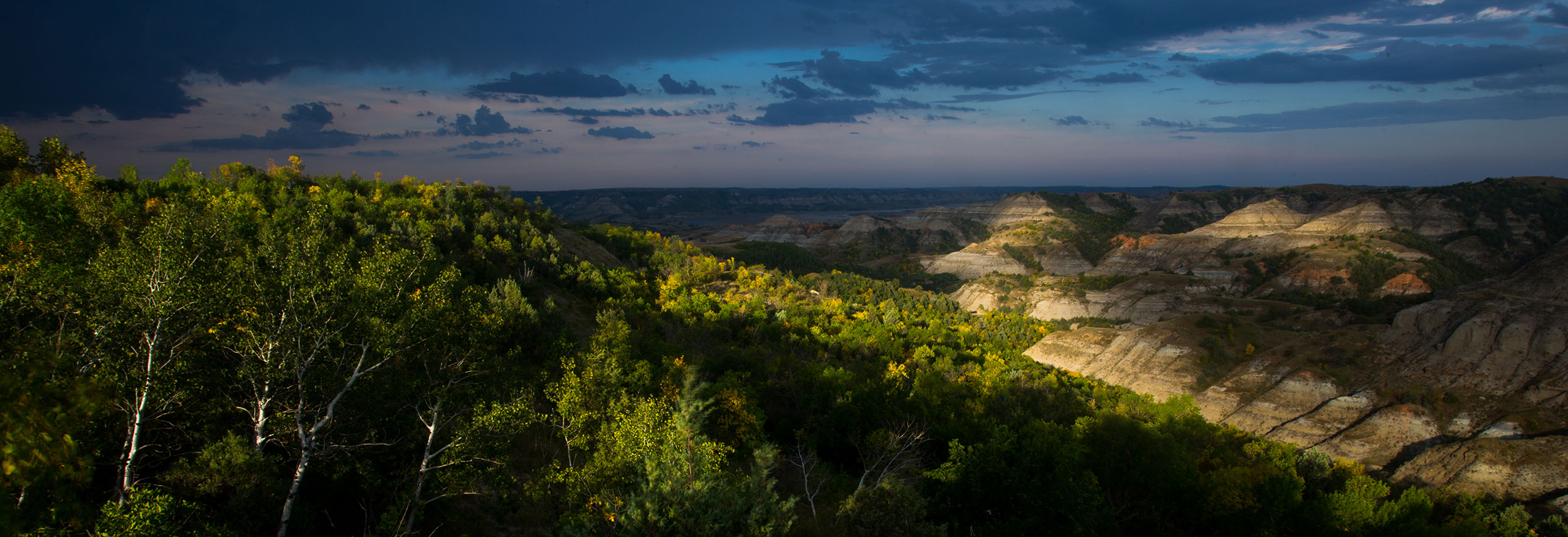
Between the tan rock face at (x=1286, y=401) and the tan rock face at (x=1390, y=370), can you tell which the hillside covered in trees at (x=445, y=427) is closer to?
the tan rock face at (x=1390, y=370)

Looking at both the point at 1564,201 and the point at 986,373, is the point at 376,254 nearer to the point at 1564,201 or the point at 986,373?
the point at 986,373

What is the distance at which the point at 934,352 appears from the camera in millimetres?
46719

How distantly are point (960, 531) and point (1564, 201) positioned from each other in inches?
5509

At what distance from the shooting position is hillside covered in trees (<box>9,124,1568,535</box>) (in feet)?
32.1

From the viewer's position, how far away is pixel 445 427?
13.7 meters

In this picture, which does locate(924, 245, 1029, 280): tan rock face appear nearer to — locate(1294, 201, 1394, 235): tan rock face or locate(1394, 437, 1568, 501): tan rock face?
locate(1294, 201, 1394, 235): tan rock face

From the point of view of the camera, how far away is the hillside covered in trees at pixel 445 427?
9.78 metres

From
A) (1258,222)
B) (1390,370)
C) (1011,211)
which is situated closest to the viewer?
(1390,370)

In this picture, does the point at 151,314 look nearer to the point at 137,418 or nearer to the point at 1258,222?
the point at 137,418

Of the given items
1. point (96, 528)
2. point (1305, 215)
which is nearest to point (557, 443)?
point (96, 528)

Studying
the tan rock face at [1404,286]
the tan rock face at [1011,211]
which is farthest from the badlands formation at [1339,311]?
the tan rock face at [1011,211]

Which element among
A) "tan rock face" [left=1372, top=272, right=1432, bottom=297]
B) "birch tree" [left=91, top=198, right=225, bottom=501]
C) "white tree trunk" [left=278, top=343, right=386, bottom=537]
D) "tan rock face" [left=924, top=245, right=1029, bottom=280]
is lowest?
"tan rock face" [left=924, top=245, right=1029, bottom=280]

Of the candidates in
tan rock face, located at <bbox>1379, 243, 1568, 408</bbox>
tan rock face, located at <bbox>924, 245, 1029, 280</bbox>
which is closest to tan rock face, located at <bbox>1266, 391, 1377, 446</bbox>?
tan rock face, located at <bbox>1379, 243, 1568, 408</bbox>

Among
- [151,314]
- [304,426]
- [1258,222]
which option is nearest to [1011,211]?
[1258,222]
